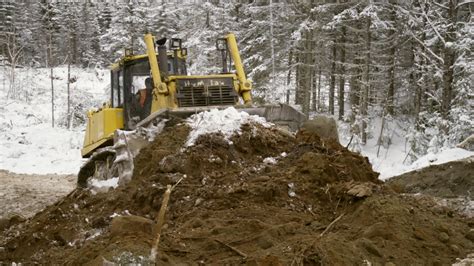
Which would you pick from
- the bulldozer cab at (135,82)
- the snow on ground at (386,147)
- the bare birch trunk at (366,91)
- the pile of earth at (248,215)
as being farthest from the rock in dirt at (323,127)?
the bare birch trunk at (366,91)

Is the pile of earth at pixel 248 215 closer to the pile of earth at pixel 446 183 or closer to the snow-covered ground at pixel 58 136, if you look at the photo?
the snow-covered ground at pixel 58 136

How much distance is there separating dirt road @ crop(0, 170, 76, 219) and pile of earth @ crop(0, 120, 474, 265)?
2972 millimetres

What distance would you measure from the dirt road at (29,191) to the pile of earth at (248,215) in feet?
9.75

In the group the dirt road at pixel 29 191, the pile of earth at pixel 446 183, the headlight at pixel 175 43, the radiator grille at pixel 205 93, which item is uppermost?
the headlight at pixel 175 43

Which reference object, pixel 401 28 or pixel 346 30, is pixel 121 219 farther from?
pixel 346 30

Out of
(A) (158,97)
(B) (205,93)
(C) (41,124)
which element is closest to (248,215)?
(B) (205,93)

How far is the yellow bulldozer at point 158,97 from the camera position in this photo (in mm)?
7707

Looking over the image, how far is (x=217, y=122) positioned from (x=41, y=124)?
794 inches

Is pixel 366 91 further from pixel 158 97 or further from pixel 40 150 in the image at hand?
pixel 158 97

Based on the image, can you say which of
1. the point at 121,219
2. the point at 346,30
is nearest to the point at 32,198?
the point at 121,219

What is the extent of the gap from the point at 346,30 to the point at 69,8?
34786 millimetres

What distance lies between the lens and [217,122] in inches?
259

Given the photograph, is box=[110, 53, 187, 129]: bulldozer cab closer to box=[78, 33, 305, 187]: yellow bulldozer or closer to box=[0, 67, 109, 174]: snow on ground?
box=[78, 33, 305, 187]: yellow bulldozer

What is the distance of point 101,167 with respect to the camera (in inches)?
301
